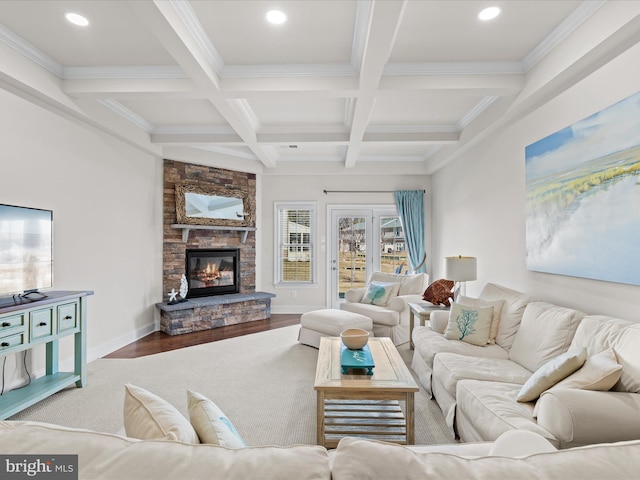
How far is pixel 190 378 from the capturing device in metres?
3.49

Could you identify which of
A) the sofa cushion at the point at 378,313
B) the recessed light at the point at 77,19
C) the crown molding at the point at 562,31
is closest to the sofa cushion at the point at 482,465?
the crown molding at the point at 562,31

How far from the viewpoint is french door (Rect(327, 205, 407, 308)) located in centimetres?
684

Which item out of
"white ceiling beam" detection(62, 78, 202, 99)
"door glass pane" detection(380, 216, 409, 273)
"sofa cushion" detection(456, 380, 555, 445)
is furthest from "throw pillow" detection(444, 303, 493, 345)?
"door glass pane" detection(380, 216, 409, 273)

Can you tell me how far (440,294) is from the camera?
435 cm

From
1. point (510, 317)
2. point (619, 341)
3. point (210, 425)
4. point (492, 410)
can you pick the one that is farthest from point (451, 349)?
point (210, 425)

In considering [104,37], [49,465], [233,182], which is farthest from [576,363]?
→ [233,182]

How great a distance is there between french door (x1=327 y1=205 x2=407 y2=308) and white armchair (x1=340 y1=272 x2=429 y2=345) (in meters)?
1.50

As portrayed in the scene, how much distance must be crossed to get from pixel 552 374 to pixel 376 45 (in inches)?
91.9

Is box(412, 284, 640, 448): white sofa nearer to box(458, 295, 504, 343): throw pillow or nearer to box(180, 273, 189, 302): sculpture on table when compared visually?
box(458, 295, 504, 343): throw pillow

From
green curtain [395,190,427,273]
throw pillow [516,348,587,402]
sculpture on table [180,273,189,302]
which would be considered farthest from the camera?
green curtain [395,190,427,273]

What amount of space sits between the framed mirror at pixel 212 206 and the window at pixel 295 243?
66cm

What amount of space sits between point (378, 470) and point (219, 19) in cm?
281

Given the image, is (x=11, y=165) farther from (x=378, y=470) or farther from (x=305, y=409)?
(x=378, y=470)

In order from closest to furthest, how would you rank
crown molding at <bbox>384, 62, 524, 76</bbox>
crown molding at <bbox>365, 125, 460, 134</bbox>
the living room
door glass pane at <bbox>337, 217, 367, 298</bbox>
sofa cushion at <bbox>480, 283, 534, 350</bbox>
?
the living room
sofa cushion at <bbox>480, 283, 534, 350</bbox>
crown molding at <bbox>384, 62, 524, 76</bbox>
crown molding at <bbox>365, 125, 460, 134</bbox>
door glass pane at <bbox>337, 217, 367, 298</bbox>
